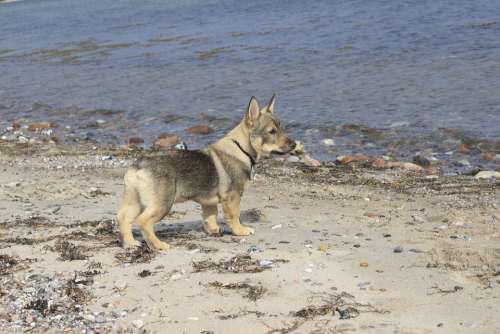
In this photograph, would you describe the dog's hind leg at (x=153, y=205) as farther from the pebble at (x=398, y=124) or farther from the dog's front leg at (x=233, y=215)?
the pebble at (x=398, y=124)

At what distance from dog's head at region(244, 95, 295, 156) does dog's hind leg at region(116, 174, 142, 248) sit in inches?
57.0

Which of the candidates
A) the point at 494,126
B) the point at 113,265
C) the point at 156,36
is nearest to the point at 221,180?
the point at 113,265

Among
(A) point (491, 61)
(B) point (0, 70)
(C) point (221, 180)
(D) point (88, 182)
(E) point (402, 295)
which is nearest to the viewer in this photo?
(E) point (402, 295)

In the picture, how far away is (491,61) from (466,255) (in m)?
12.7

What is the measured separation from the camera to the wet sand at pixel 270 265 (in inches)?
197

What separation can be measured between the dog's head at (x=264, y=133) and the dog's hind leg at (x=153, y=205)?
119 centimetres

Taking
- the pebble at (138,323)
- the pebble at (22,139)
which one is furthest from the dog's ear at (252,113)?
the pebble at (22,139)

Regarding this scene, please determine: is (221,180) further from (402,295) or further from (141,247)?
(402,295)

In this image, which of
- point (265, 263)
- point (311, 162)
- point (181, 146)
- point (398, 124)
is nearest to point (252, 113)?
point (265, 263)

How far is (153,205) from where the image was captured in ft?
22.5

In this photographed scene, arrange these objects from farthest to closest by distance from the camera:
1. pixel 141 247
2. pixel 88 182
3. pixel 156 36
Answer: pixel 156 36, pixel 88 182, pixel 141 247

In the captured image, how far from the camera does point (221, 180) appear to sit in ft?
24.6

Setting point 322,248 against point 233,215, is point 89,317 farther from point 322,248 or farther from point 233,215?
point 233,215

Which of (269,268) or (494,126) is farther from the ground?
(269,268)
